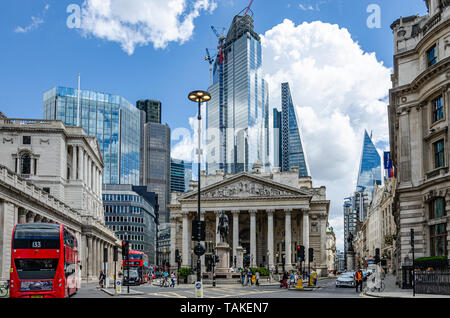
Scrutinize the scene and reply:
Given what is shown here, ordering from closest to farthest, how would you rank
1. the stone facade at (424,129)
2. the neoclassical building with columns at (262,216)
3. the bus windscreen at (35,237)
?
the bus windscreen at (35,237), the stone facade at (424,129), the neoclassical building with columns at (262,216)

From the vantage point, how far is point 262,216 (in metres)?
114

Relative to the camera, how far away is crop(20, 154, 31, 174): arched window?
7806cm

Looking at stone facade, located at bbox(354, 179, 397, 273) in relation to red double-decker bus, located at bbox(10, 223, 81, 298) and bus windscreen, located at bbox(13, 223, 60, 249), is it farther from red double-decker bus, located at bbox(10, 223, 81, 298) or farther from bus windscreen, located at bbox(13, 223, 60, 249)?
bus windscreen, located at bbox(13, 223, 60, 249)

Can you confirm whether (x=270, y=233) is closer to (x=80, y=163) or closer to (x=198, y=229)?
(x=80, y=163)

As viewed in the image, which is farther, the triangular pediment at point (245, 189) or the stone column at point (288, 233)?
the triangular pediment at point (245, 189)

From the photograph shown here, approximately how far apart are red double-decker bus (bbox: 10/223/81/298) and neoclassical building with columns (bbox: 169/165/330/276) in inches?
2848

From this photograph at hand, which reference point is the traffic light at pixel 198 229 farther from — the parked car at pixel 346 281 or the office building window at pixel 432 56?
the parked car at pixel 346 281

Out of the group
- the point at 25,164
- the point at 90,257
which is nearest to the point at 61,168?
the point at 25,164

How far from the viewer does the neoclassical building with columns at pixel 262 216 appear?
10500 centimetres

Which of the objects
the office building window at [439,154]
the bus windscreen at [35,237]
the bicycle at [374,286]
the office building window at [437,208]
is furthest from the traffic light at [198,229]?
the office building window at [439,154]

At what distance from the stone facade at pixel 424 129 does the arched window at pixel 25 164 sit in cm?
5230

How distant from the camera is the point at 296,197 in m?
105

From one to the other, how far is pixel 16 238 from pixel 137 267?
1555 inches
